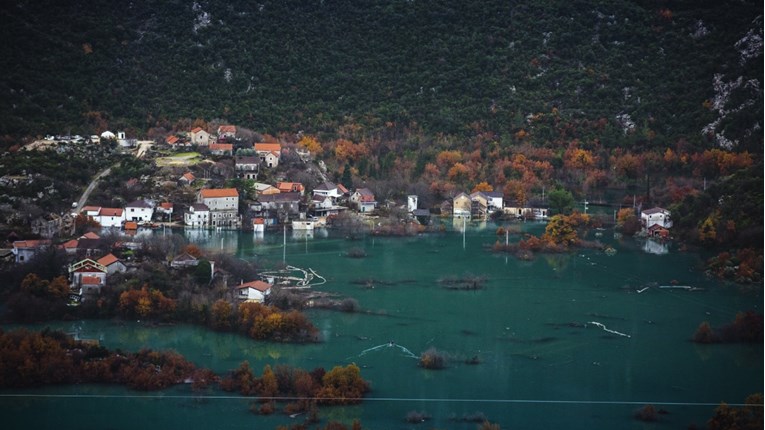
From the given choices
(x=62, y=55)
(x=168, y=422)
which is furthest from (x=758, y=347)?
(x=62, y=55)

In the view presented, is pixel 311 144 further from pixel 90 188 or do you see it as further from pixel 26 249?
pixel 26 249

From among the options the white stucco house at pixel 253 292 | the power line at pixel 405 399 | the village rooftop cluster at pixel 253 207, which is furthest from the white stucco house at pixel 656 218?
the power line at pixel 405 399

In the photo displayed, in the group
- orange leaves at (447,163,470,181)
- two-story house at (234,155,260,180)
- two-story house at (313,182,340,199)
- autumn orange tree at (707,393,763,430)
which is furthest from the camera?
orange leaves at (447,163,470,181)

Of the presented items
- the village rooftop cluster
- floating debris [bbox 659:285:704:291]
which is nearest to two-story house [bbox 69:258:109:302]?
the village rooftop cluster

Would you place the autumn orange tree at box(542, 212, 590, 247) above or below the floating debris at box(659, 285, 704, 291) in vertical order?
above

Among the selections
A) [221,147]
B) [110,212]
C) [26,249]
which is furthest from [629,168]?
[26,249]

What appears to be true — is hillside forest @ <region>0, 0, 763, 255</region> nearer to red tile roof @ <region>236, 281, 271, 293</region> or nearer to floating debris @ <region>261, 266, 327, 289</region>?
floating debris @ <region>261, 266, 327, 289</region>
